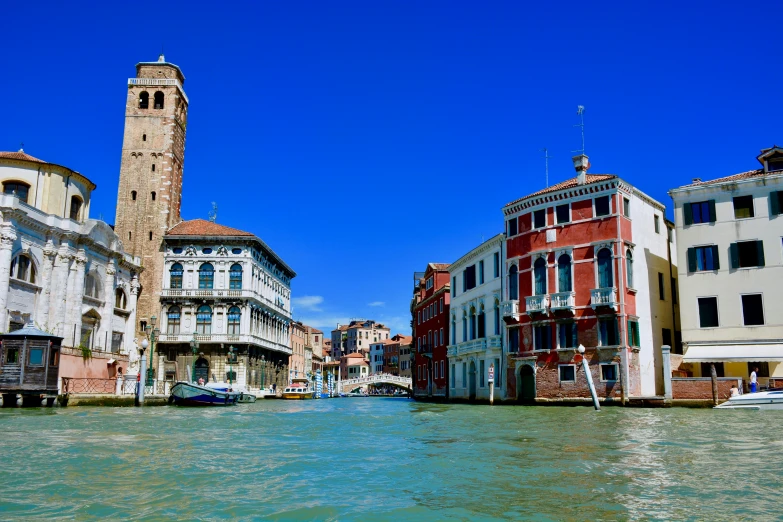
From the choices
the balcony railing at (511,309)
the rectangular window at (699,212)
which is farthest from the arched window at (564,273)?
the rectangular window at (699,212)

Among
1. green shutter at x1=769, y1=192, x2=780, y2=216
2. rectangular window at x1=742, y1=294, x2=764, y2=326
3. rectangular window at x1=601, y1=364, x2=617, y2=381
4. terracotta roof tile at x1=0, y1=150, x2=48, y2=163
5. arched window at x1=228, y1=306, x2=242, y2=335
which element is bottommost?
rectangular window at x1=601, y1=364, x2=617, y2=381

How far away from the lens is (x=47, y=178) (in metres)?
37.5

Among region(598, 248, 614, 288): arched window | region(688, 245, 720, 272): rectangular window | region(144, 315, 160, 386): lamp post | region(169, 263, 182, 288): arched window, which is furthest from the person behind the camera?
region(169, 263, 182, 288): arched window

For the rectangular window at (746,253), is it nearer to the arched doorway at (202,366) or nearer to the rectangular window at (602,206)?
the rectangular window at (602,206)

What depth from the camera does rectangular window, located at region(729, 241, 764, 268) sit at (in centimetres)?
2680

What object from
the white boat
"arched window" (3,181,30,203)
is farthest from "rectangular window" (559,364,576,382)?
"arched window" (3,181,30,203)

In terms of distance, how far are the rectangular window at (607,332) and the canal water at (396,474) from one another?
43.5ft

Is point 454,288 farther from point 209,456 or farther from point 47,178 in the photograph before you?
point 209,456

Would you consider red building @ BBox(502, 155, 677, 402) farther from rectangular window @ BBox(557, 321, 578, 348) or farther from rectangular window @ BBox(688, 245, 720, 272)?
rectangular window @ BBox(688, 245, 720, 272)

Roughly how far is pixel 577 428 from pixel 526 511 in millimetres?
10026

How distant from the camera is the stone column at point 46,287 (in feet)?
110

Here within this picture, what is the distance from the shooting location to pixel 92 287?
128 ft

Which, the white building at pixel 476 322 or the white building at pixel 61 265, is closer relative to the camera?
the white building at pixel 61 265

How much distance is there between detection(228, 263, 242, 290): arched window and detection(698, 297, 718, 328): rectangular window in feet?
103
